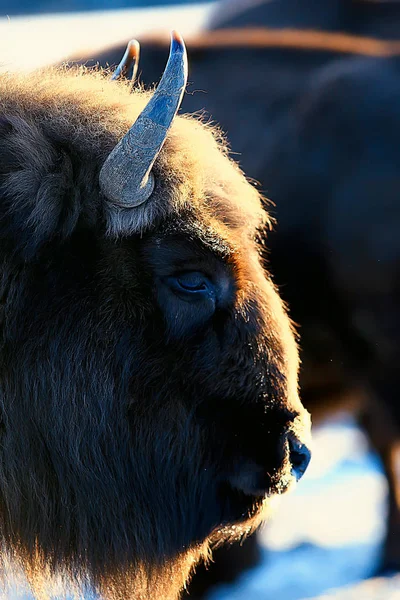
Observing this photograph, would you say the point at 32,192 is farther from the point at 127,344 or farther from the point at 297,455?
the point at 297,455

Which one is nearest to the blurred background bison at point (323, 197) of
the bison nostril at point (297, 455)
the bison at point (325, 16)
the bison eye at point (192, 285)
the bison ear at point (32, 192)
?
the bison at point (325, 16)

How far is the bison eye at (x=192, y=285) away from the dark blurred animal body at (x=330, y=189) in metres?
1.86

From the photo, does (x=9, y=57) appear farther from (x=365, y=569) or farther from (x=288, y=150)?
(x=365, y=569)

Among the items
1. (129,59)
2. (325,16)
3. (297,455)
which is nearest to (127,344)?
(297,455)

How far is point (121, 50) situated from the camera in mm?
4289

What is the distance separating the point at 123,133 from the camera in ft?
6.43

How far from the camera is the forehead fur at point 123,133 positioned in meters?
1.92

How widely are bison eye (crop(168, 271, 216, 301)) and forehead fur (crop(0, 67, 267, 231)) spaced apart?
0.52 ft

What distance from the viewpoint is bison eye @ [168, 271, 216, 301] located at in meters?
1.94

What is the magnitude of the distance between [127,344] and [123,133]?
527mm

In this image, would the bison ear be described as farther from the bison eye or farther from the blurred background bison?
the blurred background bison

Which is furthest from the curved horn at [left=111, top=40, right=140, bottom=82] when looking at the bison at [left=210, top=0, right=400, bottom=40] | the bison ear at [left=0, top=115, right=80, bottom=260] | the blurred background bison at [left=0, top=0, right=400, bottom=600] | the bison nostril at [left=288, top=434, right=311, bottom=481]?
the bison at [left=210, top=0, right=400, bottom=40]

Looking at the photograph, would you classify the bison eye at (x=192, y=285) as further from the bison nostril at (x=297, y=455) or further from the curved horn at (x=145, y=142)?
the bison nostril at (x=297, y=455)

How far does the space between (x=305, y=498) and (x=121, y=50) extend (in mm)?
2928
